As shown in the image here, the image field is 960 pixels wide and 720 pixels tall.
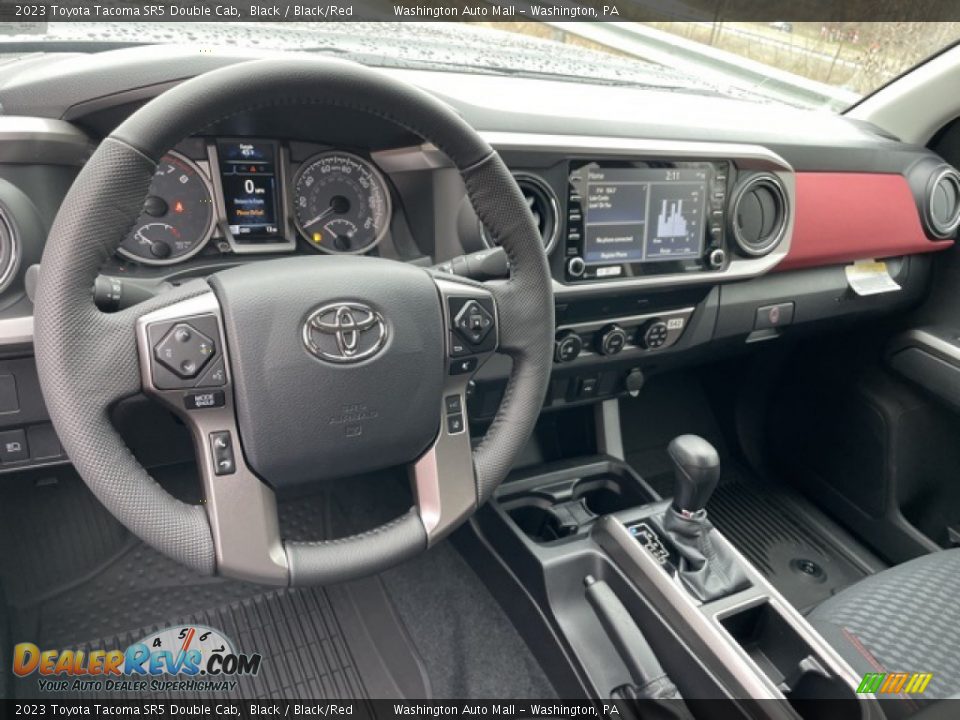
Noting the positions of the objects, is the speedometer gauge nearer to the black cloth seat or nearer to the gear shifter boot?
the gear shifter boot

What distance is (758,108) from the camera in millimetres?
1886

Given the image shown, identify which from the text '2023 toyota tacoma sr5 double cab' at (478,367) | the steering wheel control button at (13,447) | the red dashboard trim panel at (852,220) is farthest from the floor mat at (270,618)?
the red dashboard trim panel at (852,220)

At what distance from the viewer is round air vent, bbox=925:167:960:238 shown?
6.46 ft

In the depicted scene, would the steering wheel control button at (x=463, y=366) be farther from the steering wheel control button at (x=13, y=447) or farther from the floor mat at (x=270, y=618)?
the floor mat at (x=270, y=618)

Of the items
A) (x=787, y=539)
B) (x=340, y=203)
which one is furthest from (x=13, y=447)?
(x=787, y=539)

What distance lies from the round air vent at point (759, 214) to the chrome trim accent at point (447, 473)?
856 millimetres

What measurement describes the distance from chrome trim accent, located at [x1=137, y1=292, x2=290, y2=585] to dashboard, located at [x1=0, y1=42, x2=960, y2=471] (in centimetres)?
13

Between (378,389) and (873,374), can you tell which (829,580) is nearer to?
(873,374)

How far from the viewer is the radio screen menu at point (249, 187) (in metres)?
1.18

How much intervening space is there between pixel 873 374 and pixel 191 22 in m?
2.03

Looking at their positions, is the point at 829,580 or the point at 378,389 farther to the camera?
the point at 829,580

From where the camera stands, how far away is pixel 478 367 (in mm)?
1066

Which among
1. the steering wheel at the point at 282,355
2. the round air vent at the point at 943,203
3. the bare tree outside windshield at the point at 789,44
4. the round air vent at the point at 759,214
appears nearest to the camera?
the steering wheel at the point at 282,355

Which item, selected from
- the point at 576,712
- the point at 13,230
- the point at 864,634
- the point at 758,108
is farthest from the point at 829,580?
the point at 13,230
